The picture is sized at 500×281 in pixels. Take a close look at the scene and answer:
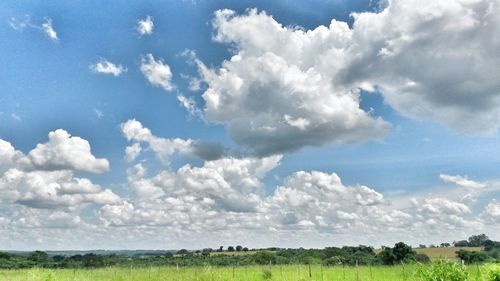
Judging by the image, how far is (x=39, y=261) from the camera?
88562 millimetres

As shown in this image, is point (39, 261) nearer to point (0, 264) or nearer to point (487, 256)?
point (0, 264)

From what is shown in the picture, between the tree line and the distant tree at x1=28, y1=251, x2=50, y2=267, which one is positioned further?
the distant tree at x1=28, y1=251, x2=50, y2=267

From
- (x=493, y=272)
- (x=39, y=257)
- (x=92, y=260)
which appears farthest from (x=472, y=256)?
(x=39, y=257)

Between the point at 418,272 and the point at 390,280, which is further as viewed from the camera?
the point at 390,280

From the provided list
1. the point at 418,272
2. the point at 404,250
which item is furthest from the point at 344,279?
the point at 404,250

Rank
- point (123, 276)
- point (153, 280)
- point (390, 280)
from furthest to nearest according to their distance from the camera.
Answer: point (123, 276) → point (153, 280) → point (390, 280)

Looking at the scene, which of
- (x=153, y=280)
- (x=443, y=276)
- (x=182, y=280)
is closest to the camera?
(x=443, y=276)

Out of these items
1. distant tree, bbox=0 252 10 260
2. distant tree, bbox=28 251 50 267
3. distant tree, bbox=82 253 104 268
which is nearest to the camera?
distant tree, bbox=82 253 104 268

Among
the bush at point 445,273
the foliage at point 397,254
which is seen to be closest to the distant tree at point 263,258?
the foliage at point 397,254

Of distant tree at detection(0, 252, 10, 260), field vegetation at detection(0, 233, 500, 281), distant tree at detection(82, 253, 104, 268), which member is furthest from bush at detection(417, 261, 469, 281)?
distant tree at detection(0, 252, 10, 260)

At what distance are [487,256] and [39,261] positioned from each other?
75112 mm

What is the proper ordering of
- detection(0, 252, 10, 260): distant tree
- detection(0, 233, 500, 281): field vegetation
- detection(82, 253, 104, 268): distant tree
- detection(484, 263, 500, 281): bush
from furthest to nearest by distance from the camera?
detection(0, 252, 10, 260): distant tree < detection(82, 253, 104, 268): distant tree < detection(0, 233, 500, 281): field vegetation < detection(484, 263, 500, 281): bush

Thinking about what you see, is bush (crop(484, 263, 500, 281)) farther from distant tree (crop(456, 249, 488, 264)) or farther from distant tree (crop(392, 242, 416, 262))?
distant tree (crop(456, 249, 488, 264))

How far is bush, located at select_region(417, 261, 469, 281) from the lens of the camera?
15.4 meters
